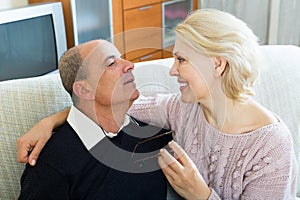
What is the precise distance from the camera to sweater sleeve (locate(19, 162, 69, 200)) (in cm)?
113

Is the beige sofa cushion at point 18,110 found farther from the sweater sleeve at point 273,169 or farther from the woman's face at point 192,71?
the sweater sleeve at point 273,169

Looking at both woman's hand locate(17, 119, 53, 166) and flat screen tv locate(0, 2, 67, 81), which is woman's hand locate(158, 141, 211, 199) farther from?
flat screen tv locate(0, 2, 67, 81)

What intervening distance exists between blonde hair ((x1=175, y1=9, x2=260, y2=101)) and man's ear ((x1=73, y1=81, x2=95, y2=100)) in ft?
1.03

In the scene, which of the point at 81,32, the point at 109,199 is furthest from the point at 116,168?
the point at 81,32

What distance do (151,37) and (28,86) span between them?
439 mm

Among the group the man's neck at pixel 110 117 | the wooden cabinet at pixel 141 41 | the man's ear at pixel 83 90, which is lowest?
the man's neck at pixel 110 117

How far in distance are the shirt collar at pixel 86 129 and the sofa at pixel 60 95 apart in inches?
5.2

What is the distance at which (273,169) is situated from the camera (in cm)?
119

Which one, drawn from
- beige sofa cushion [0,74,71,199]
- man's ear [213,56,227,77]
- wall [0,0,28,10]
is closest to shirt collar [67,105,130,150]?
beige sofa cushion [0,74,71,199]

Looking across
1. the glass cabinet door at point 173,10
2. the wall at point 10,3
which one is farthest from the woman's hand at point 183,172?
the glass cabinet door at point 173,10

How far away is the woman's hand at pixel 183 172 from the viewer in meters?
1.17

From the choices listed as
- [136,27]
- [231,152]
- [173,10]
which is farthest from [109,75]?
[173,10]

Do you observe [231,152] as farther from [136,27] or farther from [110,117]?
[136,27]

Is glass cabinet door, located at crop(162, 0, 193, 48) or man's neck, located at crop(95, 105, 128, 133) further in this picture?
glass cabinet door, located at crop(162, 0, 193, 48)
